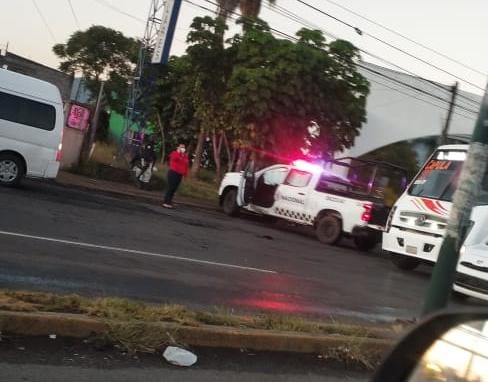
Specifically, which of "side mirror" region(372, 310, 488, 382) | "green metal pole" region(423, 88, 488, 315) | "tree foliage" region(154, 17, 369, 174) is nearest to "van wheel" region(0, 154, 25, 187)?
"tree foliage" region(154, 17, 369, 174)

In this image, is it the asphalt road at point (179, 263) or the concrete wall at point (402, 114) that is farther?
the concrete wall at point (402, 114)

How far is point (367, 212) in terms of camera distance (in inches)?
593

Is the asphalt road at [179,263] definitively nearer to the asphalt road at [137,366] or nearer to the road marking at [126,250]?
the road marking at [126,250]

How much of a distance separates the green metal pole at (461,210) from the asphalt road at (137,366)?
3.05ft

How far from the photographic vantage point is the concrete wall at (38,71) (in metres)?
31.2

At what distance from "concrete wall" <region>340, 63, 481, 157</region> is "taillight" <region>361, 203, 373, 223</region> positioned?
624 inches

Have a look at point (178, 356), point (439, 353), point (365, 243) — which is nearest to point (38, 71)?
point (365, 243)

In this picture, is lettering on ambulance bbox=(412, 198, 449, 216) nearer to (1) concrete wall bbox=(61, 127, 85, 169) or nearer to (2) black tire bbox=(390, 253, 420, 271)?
(2) black tire bbox=(390, 253, 420, 271)

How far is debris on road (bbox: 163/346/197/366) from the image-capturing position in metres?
4.81

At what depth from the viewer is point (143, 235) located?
10953mm

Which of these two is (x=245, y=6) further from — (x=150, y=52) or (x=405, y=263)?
(x=405, y=263)

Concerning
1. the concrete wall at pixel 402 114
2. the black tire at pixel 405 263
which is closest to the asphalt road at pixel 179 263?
the black tire at pixel 405 263

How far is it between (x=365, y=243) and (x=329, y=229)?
3.39 feet

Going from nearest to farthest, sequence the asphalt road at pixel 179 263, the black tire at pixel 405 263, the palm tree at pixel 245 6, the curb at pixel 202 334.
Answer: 1. the curb at pixel 202 334
2. the asphalt road at pixel 179 263
3. the black tire at pixel 405 263
4. the palm tree at pixel 245 6
